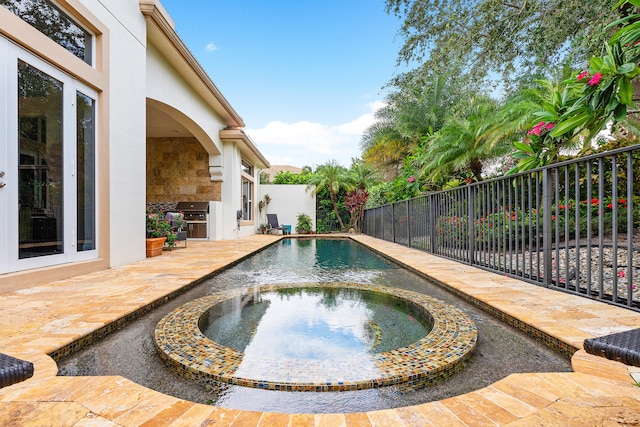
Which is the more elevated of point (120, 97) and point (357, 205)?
point (120, 97)

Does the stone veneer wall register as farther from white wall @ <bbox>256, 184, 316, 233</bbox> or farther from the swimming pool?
the swimming pool

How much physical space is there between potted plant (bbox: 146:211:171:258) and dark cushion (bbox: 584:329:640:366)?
22.7 ft

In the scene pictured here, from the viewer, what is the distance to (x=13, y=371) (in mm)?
1435

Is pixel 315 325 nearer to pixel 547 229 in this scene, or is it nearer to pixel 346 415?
pixel 346 415

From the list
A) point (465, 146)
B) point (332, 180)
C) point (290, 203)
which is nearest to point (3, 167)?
point (465, 146)

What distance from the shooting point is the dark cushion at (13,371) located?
140 cm

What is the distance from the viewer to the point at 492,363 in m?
2.16

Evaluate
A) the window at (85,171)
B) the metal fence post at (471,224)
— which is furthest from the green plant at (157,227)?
the metal fence post at (471,224)

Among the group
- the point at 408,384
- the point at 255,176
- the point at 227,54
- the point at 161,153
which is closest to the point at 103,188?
the point at 408,384

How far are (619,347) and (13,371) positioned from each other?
287cm

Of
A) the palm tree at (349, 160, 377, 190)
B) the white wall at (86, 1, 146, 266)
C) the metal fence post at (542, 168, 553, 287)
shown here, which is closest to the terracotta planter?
the white wall at (86, 1, 146, 266)

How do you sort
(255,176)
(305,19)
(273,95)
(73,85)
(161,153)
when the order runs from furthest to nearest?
1. (273,95)
2. (255,176)
3. (305,19)
4. (161,153)
5. (73,85)

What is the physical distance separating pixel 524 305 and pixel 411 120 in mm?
12737

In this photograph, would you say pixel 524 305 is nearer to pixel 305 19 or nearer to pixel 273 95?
pixel 305 19
